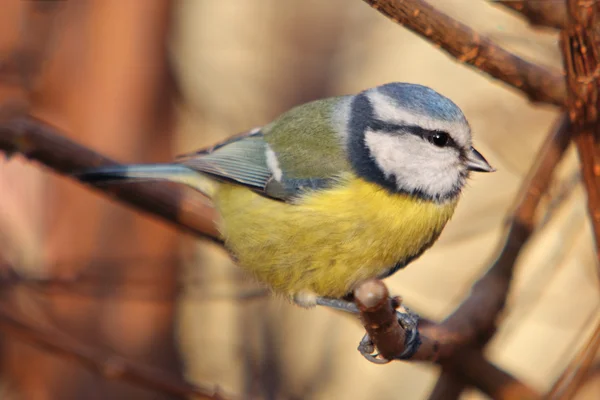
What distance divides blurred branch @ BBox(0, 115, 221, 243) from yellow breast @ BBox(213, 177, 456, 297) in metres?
0.34

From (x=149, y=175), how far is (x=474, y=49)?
1.02m

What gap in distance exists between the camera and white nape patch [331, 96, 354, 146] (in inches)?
70.6

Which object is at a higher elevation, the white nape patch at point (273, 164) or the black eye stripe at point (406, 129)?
the black eye stripe at point (406, 129)

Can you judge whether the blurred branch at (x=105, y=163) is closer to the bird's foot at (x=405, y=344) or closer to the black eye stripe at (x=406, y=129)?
the black eye stripe at (x=406, y=129)

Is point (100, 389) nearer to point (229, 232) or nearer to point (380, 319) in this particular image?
point (229, 232)

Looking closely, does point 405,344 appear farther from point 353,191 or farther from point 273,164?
point 273,164

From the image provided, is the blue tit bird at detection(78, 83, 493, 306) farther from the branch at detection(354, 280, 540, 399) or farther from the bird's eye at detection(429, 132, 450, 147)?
the branch at detection(354, 280, 540, 399)

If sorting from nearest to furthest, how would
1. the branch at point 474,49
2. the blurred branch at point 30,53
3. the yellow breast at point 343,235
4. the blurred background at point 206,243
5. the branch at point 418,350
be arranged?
the branch at point 418,350 → the branch at point 474,49 → the yellow breast at point 343,235 → the blurred branch at point 30,53 → the blurred background at point 206,243

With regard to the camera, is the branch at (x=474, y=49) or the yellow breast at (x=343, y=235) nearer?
the branch at (x=474, y=49)

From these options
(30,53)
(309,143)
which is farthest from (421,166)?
(30,53)

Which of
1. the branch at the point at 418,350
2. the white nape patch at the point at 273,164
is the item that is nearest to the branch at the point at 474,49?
the branch at the point at 418,350

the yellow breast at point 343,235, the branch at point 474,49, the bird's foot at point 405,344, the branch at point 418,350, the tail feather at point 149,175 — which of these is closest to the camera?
the branch at point 418,350

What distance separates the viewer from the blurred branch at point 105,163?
1829mm

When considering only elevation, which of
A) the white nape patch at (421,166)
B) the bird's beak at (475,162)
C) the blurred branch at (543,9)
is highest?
the blurred branch at (543,9)
